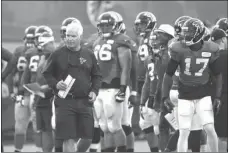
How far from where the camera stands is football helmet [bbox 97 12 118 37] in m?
12.4

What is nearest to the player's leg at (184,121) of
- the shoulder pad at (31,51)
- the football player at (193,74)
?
the football player at (193,74)

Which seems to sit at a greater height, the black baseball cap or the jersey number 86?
the black baseball cap

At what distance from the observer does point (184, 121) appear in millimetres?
11086

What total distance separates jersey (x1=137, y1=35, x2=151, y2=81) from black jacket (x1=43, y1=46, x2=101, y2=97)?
2095mm

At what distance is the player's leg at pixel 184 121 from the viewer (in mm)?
11023

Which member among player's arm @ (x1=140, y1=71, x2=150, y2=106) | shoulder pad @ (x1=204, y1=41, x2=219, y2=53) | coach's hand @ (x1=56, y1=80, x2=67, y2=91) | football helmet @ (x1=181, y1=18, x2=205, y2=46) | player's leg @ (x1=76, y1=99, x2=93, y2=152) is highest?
football helmet @ (x1=181, y1=18, x2=205, y2=46)

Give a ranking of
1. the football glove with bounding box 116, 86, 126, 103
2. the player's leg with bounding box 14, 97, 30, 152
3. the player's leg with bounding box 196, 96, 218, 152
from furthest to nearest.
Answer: the player's leg with bounding box 14, 97, 30, 152 → the football glove with bounding box 116, 86, 126, 103 → the player's leg with bounding box 196, 96, 218, 152

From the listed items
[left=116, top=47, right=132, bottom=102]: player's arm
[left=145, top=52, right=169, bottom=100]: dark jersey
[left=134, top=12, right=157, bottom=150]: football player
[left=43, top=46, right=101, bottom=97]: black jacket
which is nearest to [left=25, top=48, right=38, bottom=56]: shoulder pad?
[left=134, top=12, right=157, bottom=150]: football player

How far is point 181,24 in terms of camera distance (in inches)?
471

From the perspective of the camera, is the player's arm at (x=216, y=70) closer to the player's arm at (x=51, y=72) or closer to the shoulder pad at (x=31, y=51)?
the player's arm at (x=51, y=72)

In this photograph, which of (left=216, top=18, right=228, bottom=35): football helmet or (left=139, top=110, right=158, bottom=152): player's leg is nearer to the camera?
(left=139, top=110, right=158, bottom=152): player's leg

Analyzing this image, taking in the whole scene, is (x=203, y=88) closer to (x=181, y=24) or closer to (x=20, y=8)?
(x=181, y=24)

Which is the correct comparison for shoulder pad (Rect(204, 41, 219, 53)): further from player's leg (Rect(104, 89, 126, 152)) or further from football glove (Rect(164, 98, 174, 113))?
player's leg (Rect(104, 89, 126, 152))

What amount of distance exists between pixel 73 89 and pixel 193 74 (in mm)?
1539
